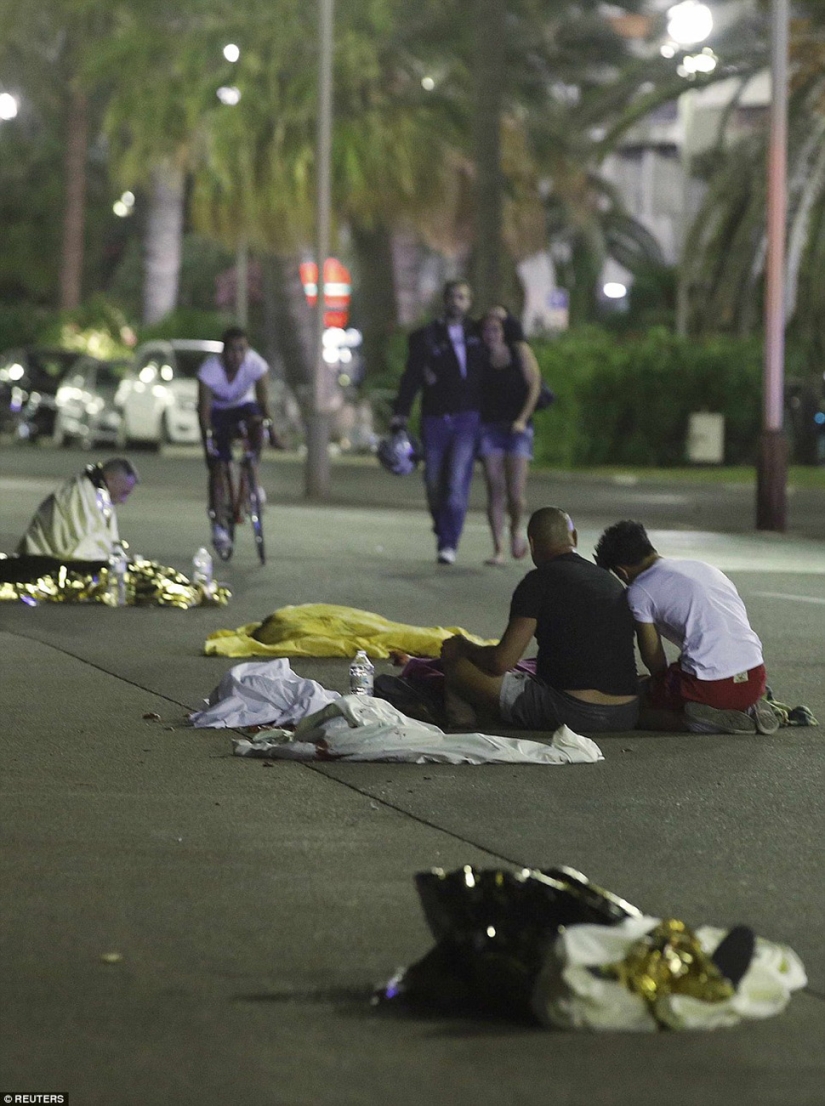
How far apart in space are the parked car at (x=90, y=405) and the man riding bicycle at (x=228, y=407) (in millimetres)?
21073

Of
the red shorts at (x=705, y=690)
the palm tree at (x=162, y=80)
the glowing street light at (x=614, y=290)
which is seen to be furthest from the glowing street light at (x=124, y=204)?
the red shorts at (x=705, y=690)

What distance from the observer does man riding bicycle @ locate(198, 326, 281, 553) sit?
1761 cm

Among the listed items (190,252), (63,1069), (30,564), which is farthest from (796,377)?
(190,252)

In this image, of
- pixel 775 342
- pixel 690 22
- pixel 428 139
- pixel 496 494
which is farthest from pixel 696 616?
pixel 428 139

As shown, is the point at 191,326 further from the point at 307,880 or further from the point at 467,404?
the point at 307,880

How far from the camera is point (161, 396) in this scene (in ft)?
125

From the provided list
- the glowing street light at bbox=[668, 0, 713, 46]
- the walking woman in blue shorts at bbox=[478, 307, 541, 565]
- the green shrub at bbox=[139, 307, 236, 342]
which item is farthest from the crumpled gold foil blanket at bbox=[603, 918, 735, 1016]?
the green shrub at bbox=[139, 307, 236, 342]

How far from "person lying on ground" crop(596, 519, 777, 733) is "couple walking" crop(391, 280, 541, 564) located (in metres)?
7.61

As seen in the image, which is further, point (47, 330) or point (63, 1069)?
point (47, 330)

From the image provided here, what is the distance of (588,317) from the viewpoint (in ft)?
206

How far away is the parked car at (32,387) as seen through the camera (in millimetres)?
41062

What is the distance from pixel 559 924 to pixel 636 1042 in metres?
0.47

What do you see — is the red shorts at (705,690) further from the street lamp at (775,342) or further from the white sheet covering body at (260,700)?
the street lamp at (775,342)

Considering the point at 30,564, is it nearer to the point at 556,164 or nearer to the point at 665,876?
the point at 665,876
